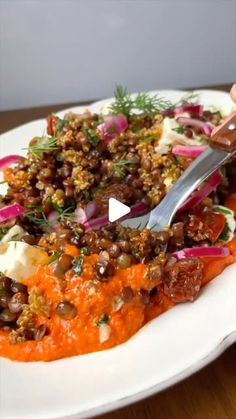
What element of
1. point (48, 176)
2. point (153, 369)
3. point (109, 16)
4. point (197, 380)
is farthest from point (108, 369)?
point (109, 16)

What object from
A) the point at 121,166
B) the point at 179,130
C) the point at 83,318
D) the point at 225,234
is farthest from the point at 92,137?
the point at 83,318

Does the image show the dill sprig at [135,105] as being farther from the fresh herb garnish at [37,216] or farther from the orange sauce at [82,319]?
the orange sauce at [82,319]

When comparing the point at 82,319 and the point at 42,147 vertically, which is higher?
the point at 42,147

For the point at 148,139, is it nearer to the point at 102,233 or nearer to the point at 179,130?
the point at 179,130

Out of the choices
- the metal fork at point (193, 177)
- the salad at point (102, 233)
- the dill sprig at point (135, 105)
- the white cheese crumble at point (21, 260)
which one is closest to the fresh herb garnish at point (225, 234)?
the salad at point (102, 233)

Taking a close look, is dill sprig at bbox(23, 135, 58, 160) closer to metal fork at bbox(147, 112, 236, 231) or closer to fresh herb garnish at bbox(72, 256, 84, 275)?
metal fork at bbox(147, 112, 236, 231)

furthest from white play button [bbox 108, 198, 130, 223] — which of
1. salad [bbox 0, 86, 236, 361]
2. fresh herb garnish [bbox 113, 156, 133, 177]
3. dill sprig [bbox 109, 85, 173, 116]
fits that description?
dill sprig [bbox 109, 85, 173, 116]

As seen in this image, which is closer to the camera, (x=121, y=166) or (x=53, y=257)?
(x=53, y=257)
